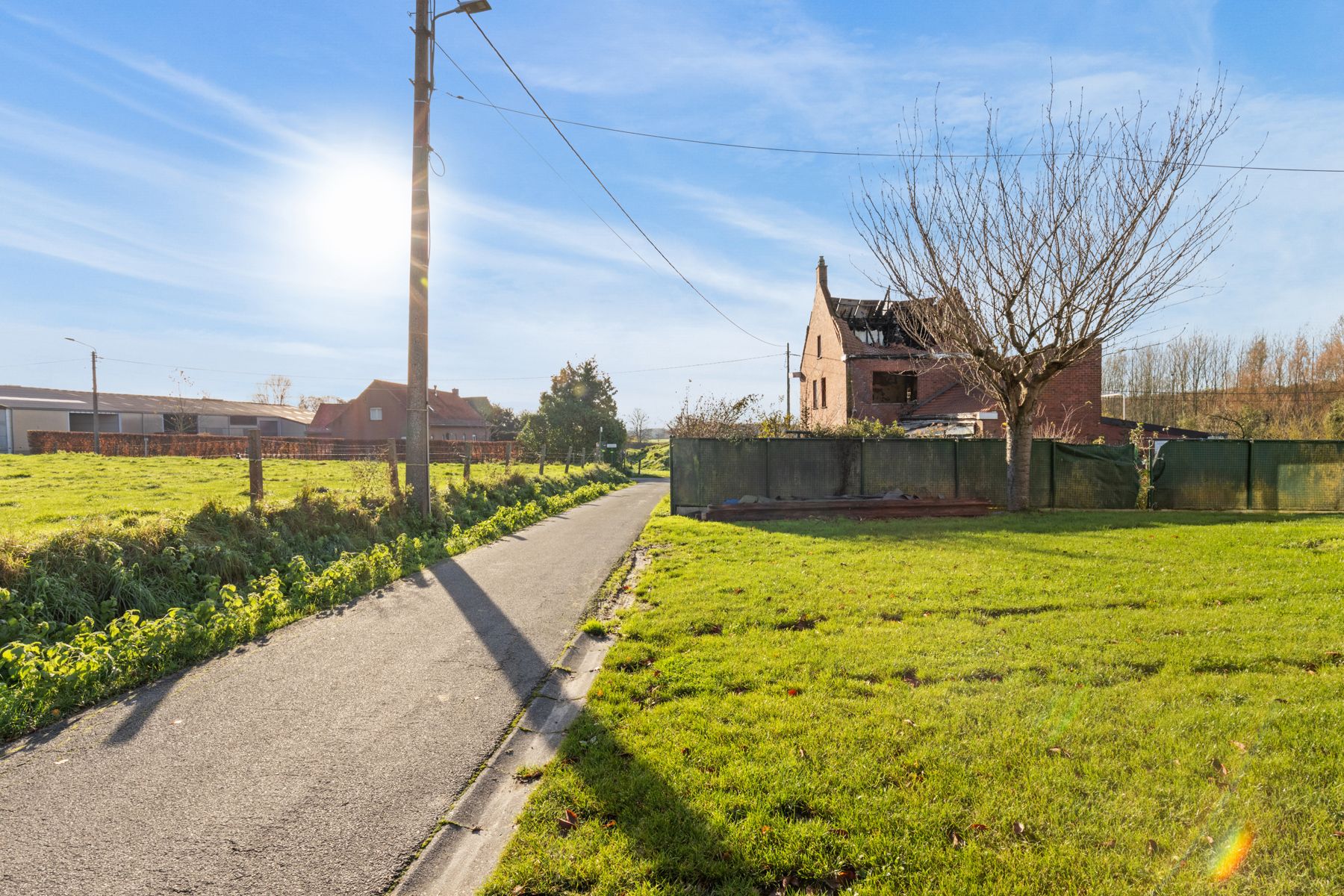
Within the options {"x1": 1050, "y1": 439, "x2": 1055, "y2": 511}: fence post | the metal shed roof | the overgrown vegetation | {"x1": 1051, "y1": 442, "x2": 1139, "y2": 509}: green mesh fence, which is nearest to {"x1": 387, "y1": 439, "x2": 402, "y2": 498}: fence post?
the overgrown vegetation

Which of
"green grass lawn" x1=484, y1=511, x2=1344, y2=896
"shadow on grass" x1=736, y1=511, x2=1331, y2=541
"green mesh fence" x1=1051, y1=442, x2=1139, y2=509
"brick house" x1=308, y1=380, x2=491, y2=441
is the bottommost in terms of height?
"shadow on grass" x1=736, y1=511, x2=1331, y2=541

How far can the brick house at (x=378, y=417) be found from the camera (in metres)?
51.6

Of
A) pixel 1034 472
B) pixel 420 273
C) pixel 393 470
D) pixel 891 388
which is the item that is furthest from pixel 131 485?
pixel 891 388

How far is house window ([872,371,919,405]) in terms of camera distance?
30.7 meters

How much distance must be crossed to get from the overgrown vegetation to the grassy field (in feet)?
1.91

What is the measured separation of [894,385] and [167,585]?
29.1m

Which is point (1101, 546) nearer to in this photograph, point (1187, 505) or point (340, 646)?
point (1187, 505)

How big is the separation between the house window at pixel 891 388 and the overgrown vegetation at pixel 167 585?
955 inches

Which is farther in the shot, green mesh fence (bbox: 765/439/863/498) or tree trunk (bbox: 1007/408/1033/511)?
green mesh fence (bbox: 765/439/863/498)

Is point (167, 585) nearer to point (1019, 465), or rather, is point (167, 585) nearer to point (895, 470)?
point (895, 470)

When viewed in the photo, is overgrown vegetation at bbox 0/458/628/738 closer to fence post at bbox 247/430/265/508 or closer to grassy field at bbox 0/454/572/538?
fence post at bbox 247/430/265/508

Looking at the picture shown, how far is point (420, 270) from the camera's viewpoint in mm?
11539

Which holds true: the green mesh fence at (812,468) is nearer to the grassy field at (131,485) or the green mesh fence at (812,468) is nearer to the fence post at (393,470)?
the grassy field at (131,485)

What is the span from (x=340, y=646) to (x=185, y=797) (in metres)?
2.54
